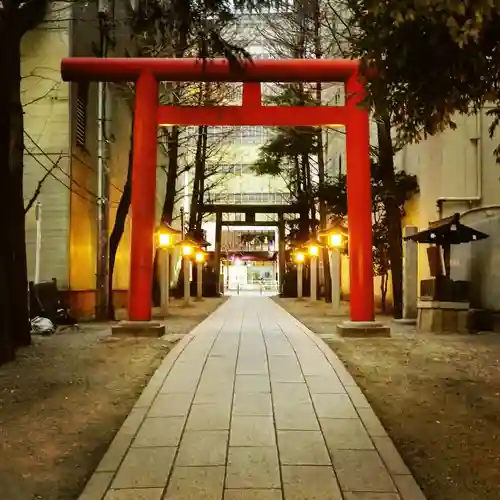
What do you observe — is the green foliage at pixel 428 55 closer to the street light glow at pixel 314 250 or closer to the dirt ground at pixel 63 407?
the dirt ground at pixel 63 407

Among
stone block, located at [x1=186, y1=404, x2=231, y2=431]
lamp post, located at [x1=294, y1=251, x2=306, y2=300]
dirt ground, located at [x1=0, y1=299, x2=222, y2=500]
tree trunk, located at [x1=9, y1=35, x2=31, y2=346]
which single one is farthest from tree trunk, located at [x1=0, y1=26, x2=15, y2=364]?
lamp post, located at [x1=294, y1=251, x2=306, y2=300]

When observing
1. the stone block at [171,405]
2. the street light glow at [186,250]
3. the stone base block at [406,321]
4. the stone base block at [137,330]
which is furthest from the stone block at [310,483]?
the street light glow at [186,250]

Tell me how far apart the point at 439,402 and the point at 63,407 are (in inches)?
149

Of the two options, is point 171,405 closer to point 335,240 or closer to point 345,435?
point 345,435

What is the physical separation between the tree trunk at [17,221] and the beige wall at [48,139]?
5.46 m

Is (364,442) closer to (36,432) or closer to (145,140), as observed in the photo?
(36,432)

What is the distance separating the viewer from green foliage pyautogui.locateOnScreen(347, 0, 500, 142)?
13.7ft

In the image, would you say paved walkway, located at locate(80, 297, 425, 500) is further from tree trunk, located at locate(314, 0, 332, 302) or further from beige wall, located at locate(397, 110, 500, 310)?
tree trunk, located at locate(314, 0, 332, 302)

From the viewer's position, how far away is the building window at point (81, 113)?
17.7 metres

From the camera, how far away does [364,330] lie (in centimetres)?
1173

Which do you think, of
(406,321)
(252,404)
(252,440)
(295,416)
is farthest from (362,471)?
(406,321)

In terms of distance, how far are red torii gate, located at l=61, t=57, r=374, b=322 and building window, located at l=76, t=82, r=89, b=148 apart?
5664 millimetres

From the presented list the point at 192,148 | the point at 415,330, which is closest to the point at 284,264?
the point at 192,148

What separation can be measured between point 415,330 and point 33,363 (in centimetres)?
806
